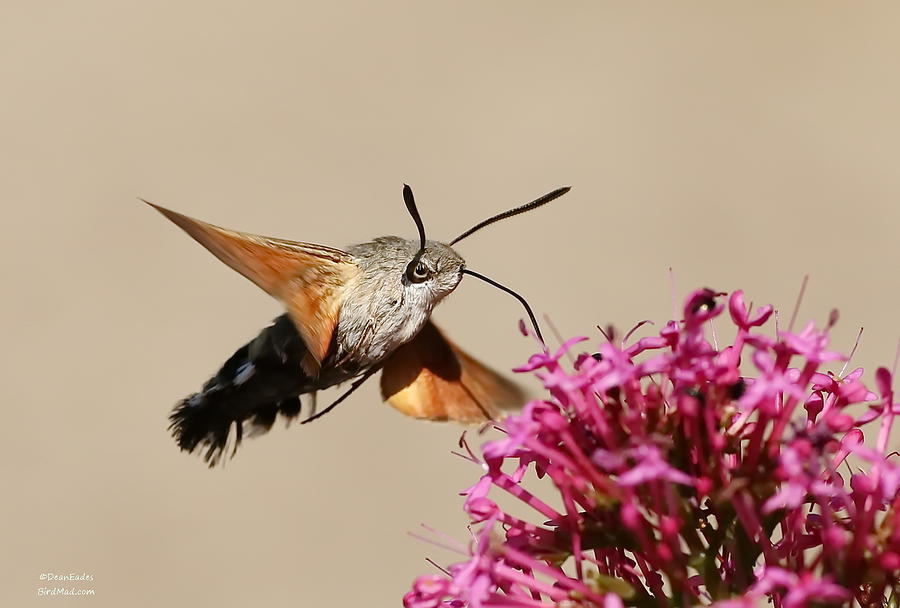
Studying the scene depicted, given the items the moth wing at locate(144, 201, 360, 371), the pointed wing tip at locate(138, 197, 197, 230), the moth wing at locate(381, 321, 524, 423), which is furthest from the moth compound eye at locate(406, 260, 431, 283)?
the pointed wing tip at locate(138, 197, 197, 230)

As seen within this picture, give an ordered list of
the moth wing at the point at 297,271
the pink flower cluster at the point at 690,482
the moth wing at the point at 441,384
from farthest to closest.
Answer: the moth wing at the point at 441,384
the moth wing at the point at 297,271
the pink flower cluster at the point at 690,482

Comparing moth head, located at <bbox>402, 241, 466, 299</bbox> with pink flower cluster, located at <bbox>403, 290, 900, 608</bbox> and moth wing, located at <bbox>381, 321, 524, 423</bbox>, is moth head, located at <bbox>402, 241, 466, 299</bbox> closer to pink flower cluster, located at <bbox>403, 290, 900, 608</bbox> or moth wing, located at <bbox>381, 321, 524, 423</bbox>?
moth wing, located at <bbox>381, 321, 524, 423</bbox>

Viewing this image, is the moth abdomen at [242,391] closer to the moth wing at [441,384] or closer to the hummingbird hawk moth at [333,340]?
the hummingbird hawk moth at [333,340]

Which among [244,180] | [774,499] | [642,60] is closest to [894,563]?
[774,499]

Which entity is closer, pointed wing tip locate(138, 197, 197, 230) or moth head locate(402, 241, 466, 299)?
pointed wing tip locate(138, 197, 197, 230)

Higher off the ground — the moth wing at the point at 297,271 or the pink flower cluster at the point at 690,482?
the moth wing at the point at 297,271

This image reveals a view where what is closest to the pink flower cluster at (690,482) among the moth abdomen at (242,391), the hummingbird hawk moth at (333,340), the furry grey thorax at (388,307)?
the hummingbird hawk moth at (333,340)
